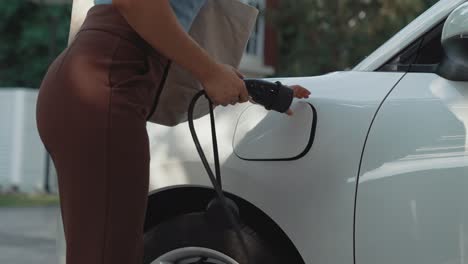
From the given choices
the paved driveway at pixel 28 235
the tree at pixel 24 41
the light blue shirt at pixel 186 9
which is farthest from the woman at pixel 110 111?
the tree at pixel 24 41

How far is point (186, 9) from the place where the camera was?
2.03 m

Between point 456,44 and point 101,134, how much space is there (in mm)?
1091

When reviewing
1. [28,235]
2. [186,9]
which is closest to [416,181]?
[186,9]

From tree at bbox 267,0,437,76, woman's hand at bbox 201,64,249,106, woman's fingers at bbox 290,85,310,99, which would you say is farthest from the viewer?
tree at bbox 267,0,437,76

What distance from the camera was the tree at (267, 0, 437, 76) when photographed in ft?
46.1

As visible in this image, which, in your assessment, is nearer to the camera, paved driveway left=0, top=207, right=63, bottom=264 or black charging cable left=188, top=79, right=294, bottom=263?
black charging cable left=188, top=79, right=294, bottom=263

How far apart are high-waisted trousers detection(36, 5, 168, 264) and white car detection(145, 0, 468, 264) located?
504 mm

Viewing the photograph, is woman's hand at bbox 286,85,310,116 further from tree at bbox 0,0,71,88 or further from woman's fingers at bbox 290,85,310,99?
tree at bbox 0,0,71,88

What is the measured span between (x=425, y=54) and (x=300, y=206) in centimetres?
65

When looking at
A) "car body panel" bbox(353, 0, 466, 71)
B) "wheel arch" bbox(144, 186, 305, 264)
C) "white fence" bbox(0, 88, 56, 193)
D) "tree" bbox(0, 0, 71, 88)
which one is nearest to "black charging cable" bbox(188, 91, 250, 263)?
"wheel arch" bbox(144, 186, 305, 264)

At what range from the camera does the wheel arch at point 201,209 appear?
2.46 m

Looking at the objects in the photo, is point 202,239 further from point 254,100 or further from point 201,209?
point 254,100

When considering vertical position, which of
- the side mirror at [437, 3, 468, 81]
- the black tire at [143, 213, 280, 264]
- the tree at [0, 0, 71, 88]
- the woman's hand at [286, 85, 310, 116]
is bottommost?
the tree at [0, 0, 71, 88]

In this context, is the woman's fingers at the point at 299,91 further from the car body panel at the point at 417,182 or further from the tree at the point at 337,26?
the tree at the point at 337,26
